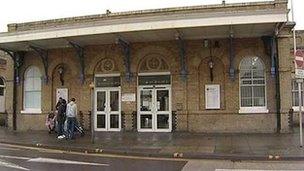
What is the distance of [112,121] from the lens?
74.8ft

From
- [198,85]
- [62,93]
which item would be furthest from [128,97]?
[62,93]

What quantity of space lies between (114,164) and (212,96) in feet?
31.5

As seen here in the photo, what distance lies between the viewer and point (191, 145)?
52.7 ft

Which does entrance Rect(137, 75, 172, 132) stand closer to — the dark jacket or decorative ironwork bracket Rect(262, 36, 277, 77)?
the dark jacket

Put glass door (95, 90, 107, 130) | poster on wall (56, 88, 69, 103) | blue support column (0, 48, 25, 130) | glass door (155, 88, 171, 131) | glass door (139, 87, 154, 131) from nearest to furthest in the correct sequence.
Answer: glass door (155, 88, 171, 131) < glass door (139, 87, 154, 131) < glass door (95, 90, 107, 130) < poster on wall (56, 88, 69, 103) < blue support column (0, 48, 25, 130)

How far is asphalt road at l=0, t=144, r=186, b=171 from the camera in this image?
A: 11758 millimetres

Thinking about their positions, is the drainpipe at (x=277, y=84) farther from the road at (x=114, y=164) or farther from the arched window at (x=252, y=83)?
the road at (x=114, y=164)

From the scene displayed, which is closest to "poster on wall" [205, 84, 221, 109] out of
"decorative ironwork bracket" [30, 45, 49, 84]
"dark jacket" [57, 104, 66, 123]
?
"dark jacket" [57, 104, 66, 123]

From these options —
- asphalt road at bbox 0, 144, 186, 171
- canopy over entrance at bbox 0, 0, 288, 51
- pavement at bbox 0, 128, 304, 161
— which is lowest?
asphalt road at bbox 0, 144, 186, 171

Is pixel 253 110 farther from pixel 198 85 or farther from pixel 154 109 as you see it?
pixel 154 109

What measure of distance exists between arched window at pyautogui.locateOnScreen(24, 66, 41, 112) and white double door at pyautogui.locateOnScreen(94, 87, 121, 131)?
381 cm

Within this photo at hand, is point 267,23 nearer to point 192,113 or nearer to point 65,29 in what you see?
point 192,113

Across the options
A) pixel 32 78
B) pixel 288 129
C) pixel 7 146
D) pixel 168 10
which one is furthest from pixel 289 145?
pixel 32 78

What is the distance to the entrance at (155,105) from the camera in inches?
857
